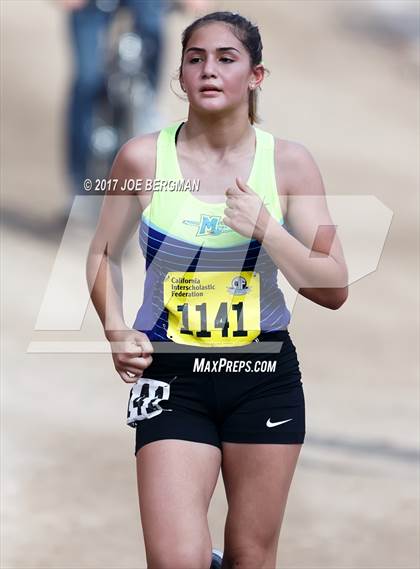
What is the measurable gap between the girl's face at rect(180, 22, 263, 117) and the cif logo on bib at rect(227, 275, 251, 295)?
0.49 meters

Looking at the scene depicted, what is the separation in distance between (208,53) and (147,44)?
7.23 meters

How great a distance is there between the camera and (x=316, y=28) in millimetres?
22469

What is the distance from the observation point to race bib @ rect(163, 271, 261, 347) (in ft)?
14.0

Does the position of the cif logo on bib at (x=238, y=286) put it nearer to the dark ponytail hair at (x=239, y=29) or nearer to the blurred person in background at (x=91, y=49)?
the dark ponytail hair at (x=239, y=29)

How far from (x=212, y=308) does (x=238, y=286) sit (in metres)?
0.10

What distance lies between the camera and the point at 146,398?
4.29 meters

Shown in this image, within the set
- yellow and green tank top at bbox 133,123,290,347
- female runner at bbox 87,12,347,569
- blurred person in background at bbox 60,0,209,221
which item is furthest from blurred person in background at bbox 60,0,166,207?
yellow and green tank top at bbox 133,123,290,347

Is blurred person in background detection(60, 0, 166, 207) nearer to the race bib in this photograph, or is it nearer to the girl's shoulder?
the girl's shoulder

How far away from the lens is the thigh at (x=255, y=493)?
→ 14.0 feet

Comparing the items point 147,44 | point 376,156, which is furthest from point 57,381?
point 376,156

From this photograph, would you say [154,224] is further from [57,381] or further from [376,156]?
[376,156]
